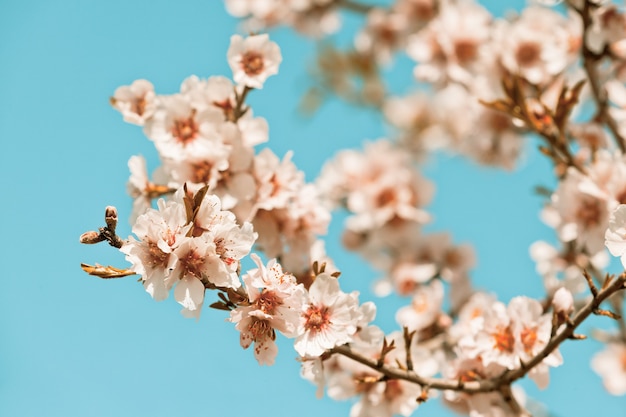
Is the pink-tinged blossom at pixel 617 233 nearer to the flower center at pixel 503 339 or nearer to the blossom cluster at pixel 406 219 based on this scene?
the blossom cluster at pixel 406 219

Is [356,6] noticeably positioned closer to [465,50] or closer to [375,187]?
[465,50]

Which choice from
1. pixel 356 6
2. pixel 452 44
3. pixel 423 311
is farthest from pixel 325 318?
→ pixel 356 6

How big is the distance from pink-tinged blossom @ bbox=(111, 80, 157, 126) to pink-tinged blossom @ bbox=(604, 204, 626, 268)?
4.87ft

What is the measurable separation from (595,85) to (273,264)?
1746 mm

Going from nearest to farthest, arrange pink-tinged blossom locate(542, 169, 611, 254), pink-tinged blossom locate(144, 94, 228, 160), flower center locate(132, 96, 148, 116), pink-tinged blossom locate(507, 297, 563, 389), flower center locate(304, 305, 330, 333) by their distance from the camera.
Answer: flower center locate(304, 305, 330, 333)
pink-tinged blossom locate(507, 297, 563, 389)
pink-tinged blossom locate(144, 94, 228, 160)
flower center locate(132, 96, 148, 116)
pink-tinged blossom locate(542, 169, 611, 254)

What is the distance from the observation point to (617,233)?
1.77 m

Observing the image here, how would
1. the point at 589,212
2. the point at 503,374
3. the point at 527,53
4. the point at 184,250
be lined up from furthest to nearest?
the point at 527,53 → the point at 589,212 → the point at 503,374 → the point at 184,250

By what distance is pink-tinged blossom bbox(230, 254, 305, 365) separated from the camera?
1748 millimetres

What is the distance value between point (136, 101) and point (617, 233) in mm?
1589

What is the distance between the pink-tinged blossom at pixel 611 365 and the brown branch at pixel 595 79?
4.81 ft

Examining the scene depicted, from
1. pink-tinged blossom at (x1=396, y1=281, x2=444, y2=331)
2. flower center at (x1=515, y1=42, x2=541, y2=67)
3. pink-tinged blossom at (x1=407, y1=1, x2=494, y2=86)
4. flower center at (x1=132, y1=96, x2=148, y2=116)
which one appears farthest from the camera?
pink-tinged blossom at (x1=407, y1=1, x2=494, y2=86)

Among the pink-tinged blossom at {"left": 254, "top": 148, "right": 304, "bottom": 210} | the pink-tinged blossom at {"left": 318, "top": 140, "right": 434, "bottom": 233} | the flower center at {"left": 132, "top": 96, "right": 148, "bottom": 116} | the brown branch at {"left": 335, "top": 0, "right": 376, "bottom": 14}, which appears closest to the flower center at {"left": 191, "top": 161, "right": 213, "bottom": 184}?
the pink-tinged blossom at {"left": 254, "top": 148, "right": 304, "bottom": 210}

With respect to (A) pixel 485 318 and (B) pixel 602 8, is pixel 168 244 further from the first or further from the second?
(B) pixel 602 8

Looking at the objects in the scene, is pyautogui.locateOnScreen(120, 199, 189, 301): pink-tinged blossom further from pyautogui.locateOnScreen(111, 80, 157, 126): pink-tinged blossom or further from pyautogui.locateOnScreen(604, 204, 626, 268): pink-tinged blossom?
pyautogui.locateOnScreen(604, 204, 626, 268): pink-tinged blossom
